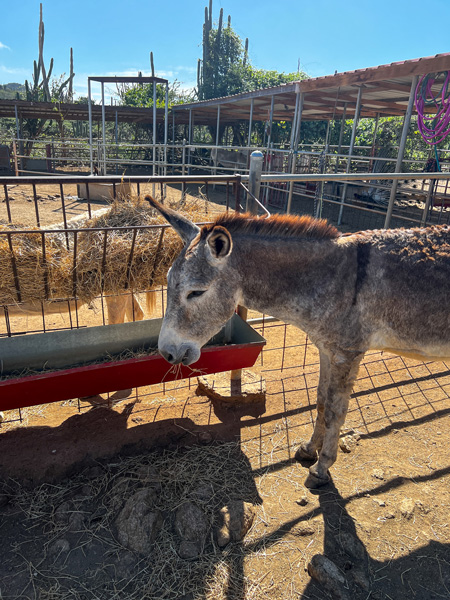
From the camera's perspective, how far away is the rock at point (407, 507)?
294 centimetres

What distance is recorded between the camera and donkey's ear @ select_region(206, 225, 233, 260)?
2404 mm

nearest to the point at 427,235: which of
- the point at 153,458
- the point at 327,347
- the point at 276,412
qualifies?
the point at 327,347

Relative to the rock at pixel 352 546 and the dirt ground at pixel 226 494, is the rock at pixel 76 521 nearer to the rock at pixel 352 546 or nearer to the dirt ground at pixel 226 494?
the dirt ground at pixel 226 494

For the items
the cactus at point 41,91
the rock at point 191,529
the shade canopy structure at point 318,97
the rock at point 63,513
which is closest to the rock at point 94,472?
the rock at point 63,513

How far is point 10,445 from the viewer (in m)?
3.49

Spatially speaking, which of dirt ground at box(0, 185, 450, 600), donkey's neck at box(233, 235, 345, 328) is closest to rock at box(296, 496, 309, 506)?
dirt ground at box(0, 185, 450, 600)

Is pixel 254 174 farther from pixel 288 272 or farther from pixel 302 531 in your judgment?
pixel 302 531

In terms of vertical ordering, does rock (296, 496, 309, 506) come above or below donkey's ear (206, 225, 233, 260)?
below

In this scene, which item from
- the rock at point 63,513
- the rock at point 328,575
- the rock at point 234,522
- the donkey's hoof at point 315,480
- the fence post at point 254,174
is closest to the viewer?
the rock at point 328,575

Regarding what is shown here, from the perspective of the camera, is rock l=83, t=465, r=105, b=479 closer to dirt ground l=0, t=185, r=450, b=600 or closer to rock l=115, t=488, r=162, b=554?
dirt ground l=0, t=185, r=450, b=600

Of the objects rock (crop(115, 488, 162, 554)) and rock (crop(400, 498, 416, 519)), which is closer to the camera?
rock (crop(115, 488, 162, 554))

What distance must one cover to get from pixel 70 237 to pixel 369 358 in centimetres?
376

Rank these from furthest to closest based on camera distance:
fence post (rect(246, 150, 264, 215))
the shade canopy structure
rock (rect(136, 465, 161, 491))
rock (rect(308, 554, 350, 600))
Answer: the shade canopy structure → fence post (rect(246, 150, 264, 215)) → rock (rect(136, 465, 161, 491)) → rock (rect(308, 554, 350, 600))

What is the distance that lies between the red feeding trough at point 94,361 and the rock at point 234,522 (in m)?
1.09
